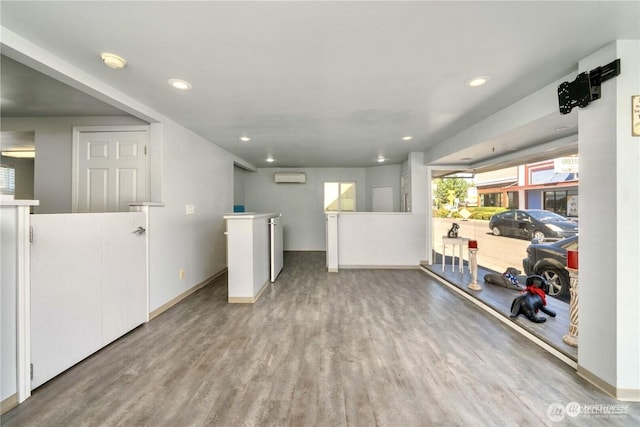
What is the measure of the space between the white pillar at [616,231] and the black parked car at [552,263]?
1343 millimetres

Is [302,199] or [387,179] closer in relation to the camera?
[387,179]

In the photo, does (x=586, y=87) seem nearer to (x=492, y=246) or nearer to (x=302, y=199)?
(x=492, y=246)

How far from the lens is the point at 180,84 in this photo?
2.16m

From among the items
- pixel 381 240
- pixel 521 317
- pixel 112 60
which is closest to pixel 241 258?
pixel 112 60

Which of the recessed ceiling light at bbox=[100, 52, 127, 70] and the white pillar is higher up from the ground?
the recessed ceiling light at bbox=[100, 52, 127, 70]

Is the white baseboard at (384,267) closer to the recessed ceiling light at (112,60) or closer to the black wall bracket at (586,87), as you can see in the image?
the black wall bracket at (586,87)

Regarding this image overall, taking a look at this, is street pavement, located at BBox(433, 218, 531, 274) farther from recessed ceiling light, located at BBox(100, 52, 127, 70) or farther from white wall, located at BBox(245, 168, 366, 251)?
recessed ceiling light, located at BBox(100, 52, 127, 70)

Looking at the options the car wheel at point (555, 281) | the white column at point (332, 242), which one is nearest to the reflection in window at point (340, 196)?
the white column at point (332, 242)

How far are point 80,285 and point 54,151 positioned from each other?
2216 millimetres

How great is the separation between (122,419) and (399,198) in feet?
20.6

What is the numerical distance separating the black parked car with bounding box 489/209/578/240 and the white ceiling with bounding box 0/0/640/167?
968 mm

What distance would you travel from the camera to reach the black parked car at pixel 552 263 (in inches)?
112

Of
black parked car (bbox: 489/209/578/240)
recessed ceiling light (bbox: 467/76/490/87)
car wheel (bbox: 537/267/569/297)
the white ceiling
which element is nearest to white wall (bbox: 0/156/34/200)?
the white ceiling

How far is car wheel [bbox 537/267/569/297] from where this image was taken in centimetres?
294
